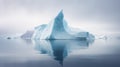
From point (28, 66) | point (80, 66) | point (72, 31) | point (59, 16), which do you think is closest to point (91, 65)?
point (80, 66)

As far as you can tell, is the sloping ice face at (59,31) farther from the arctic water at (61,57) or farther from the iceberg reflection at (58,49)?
the arctic water at (61,57)

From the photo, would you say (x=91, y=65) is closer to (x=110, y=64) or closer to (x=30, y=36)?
(x=110, y=64)

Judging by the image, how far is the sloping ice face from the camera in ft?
61.5

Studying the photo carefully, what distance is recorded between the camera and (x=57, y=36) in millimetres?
19594

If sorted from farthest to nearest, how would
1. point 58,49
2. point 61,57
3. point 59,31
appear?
point 59,31, point 58,49, point 61,57

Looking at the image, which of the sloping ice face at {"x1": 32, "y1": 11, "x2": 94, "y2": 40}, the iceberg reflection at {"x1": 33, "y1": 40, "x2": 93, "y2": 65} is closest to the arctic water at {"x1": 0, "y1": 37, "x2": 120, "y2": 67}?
the iceberg reflection at {"x1": 33, "y1": 40, "x2": 93, "y2": 65}

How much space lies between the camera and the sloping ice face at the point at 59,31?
18.7 metres

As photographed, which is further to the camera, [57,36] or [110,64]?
[57,36]

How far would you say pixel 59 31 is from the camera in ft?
62.9

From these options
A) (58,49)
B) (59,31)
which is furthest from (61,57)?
(59,31)

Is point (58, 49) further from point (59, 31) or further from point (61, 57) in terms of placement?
point (59, 31)

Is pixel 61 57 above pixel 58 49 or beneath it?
beneath

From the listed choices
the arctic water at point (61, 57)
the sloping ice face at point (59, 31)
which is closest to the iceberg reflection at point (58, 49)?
the arctic water at point (61, 57)

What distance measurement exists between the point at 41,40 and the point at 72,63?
13607 mm
